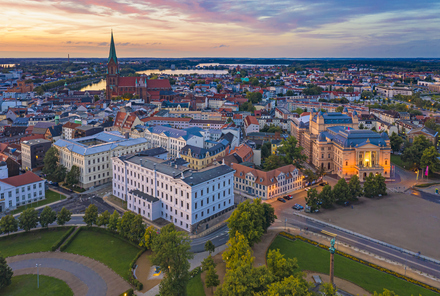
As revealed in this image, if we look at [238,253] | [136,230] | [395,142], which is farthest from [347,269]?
[395,142]

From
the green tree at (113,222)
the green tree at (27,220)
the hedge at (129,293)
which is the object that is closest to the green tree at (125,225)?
the green tree at (113,222)

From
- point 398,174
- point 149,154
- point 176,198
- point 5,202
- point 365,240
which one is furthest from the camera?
point 398,174

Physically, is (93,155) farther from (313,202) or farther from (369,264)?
(369,264)

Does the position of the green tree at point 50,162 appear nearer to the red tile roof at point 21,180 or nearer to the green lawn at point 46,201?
the green lawn at point 46,201

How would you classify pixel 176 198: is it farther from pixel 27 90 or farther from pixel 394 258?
pixel 27 90

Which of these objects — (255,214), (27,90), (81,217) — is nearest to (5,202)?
(81,217)

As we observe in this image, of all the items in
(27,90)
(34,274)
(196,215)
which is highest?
(27,90)
